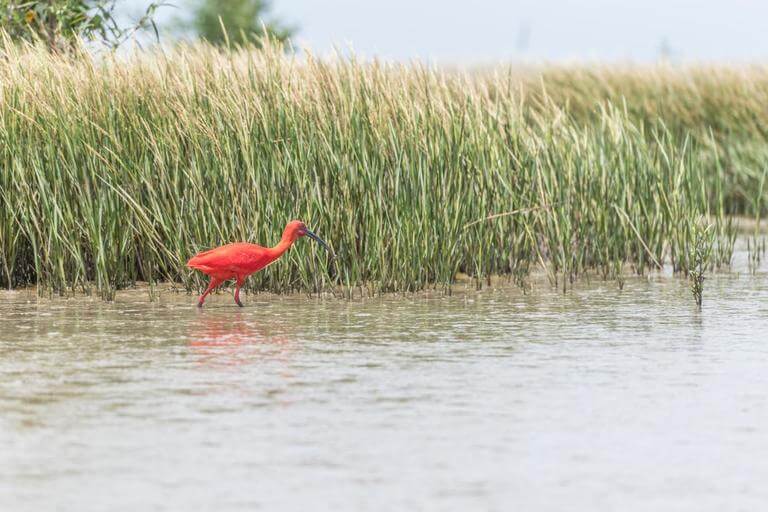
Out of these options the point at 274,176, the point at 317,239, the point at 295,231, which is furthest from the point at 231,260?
the point at 274,176

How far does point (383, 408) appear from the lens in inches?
201

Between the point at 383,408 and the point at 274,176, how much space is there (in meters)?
4.09

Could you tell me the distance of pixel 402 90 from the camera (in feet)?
31.8

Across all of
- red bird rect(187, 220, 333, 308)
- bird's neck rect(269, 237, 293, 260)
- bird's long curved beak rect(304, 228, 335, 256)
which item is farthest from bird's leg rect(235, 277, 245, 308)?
bird's long curved beak rect(304, 228, 335, 256)

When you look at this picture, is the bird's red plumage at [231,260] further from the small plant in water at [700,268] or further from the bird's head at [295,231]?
the small plant in water at [700,268]

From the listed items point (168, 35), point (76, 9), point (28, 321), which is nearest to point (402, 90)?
point (168, 35)

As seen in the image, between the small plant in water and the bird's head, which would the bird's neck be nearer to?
the bird's head

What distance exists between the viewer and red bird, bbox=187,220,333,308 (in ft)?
26.2

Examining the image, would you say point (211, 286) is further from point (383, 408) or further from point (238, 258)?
point (383, 408)

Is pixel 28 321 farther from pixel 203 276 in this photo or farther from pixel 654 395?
pixel 654 395

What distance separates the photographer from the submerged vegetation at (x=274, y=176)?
9.00 metres

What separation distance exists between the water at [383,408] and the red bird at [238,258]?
0.77 feet

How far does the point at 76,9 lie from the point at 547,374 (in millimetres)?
7831

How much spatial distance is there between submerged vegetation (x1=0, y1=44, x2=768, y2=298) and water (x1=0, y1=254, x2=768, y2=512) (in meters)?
0.93
